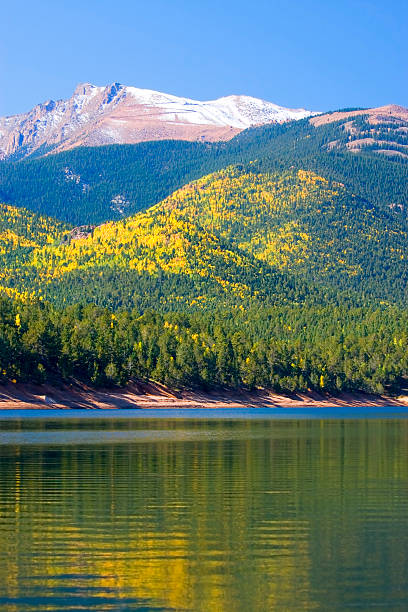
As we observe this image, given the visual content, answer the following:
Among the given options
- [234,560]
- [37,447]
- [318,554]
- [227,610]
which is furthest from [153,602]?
[37,447]

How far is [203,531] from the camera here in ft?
135

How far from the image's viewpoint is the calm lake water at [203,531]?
102 feet

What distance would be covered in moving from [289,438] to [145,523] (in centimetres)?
5922

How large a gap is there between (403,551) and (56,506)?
1762cm

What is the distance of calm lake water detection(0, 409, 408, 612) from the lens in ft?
102

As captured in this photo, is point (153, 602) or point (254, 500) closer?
point (153, 602)

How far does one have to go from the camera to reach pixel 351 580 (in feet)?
107

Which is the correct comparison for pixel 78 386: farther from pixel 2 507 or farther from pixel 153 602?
pixel 153 602

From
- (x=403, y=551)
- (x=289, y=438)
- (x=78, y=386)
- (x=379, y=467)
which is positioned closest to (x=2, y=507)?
(x=403, y=551)

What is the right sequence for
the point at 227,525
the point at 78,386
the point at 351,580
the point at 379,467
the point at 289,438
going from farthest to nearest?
1. the point at 78,386
2. the point at 289,438
3. the point at 379,467
4. the point at 227,525
5. the point at 351,580

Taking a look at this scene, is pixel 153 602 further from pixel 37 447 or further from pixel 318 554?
pixel 37 447

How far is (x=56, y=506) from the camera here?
48219 mm

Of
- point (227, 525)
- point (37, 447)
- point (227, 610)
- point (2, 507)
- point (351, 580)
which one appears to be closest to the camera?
point (227, 610)

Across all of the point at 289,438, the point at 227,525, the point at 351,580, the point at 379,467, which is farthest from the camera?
the point at 289,438
